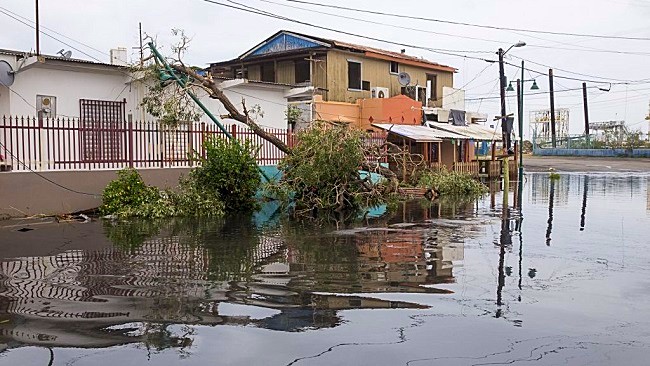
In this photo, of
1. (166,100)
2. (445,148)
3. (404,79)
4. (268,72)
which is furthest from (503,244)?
(445,148)

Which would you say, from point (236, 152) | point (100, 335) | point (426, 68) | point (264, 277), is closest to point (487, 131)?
point (426, 68)

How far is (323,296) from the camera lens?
25.3ft

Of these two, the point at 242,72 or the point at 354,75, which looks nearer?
the point at 354,75

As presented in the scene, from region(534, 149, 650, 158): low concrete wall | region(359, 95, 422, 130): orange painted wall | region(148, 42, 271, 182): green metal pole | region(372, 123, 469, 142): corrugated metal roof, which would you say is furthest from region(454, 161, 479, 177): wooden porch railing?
region(534, 149, 650, 158): low concrete wall

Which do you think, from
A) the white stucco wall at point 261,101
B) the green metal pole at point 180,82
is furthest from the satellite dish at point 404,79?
the green metal pole at point 180,82

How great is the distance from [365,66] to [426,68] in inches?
242

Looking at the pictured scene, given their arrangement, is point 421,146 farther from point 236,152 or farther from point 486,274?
point 486,274

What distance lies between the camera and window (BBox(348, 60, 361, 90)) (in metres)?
33.1

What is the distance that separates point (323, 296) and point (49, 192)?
10606 mm

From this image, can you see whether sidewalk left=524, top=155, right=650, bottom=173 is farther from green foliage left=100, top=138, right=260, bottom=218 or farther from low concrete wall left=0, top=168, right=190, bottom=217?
low concrete wall left=0, top=168, right=190, bottom=217

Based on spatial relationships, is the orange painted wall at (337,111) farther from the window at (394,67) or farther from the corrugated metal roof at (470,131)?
the corrugated metal roof at (470,131)

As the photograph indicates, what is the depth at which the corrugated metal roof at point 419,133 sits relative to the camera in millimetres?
29672

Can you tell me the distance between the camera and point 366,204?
61.6 feet

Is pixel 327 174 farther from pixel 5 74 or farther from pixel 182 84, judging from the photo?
pixel 5 74
